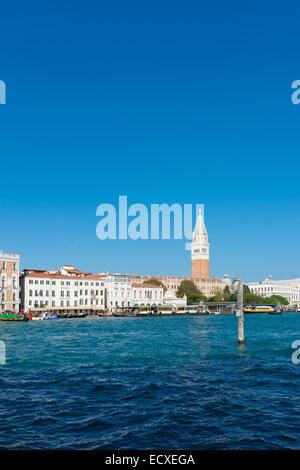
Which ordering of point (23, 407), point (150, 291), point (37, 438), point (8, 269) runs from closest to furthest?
1. point (37, 438)
2. point (23, 407)
3. point (8, 269)
4. point (150, 291)

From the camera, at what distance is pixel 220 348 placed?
93.4ft

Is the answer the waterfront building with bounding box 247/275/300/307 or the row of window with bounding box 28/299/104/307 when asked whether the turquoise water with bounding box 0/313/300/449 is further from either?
the waterfront building with bounding box 247/275/300/307

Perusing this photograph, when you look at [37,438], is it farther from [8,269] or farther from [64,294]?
[64,294]

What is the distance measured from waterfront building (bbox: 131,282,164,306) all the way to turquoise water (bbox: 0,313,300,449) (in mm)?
83790

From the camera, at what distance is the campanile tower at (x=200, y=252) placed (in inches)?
6821

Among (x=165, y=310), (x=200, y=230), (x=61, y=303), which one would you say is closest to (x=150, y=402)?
(x=61, y=303)

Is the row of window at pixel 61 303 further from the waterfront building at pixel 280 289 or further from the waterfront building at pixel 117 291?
the waterfront building at pixel 280 289

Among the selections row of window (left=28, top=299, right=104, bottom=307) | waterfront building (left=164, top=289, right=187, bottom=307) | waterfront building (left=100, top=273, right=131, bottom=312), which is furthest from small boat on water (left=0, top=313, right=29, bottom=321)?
waterfront building (left=164, top=289, right=187, bottom=307)

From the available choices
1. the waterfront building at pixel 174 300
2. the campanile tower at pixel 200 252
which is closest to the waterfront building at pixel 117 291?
the waterfront building at pixel 174 300

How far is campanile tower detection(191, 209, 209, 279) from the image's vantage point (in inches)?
6821

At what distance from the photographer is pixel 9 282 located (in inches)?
3039

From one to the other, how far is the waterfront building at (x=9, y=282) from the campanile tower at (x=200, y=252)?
10238 cm

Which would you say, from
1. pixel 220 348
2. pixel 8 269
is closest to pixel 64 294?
pixel 8 269
